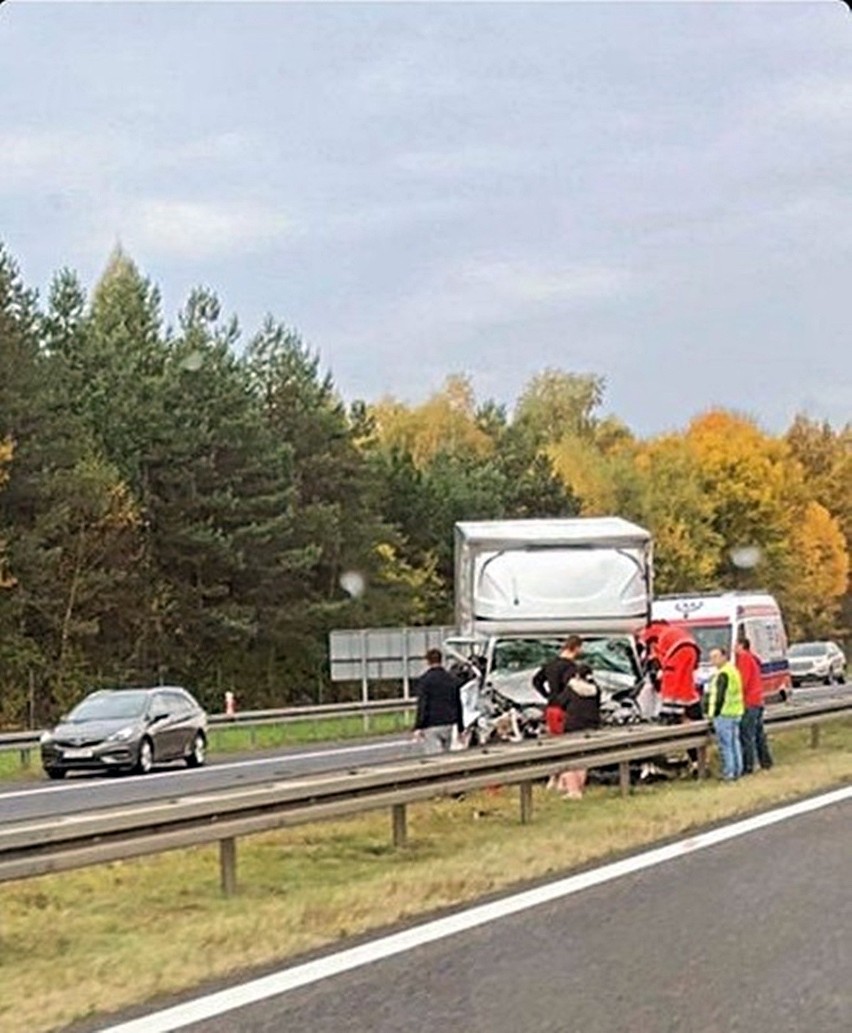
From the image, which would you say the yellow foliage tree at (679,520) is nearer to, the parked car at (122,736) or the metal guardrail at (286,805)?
the parked car at (122,736)

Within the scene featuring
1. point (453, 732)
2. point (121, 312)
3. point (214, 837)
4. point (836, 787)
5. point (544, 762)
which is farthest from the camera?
point (121, 312)

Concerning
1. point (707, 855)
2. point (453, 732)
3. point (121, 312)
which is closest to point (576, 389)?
point (121, 312)

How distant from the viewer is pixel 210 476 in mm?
57875

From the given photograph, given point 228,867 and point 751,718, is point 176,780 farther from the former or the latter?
point 228,867

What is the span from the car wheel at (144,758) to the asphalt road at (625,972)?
18423mm

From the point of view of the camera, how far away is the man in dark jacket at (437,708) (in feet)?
77.4

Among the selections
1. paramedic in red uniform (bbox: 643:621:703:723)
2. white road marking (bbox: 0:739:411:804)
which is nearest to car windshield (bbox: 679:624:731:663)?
white road marking (bbox: 0:739:411:804)

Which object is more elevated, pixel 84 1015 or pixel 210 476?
pixel 210 476

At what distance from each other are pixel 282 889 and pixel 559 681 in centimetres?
898

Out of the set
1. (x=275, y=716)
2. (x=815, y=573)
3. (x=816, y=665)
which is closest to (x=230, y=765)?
(x=275, y=716)

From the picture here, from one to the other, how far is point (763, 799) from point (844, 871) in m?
5.86

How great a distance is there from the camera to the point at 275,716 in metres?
42.5

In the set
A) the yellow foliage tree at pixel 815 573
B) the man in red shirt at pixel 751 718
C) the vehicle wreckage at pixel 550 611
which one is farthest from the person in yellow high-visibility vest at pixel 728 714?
the yellow foliage tree at pixel 815 573

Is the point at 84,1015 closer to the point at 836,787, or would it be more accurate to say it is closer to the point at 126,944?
the point at 126,944
